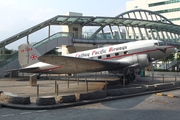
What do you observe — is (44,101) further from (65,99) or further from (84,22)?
(84,22)

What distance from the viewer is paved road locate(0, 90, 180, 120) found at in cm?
903

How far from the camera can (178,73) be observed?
40031 mm

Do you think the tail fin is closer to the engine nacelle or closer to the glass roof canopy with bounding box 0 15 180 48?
the glass roof canopy with bounding box 0 15 180 48

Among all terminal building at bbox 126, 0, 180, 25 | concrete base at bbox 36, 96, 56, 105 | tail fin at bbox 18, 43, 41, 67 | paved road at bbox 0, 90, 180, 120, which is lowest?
paved road at bbox 0, 90, 180, 120

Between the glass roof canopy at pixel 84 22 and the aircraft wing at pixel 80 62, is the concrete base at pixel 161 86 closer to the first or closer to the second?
the aircraft wing at pixel 80 62

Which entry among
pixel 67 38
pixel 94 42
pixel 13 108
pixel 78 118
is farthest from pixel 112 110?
pixel 94 42

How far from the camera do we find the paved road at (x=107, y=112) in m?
9.03

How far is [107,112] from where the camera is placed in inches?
393

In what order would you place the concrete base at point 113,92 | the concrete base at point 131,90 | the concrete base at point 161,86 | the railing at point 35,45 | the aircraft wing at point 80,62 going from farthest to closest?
1. the railing at point 35,45
2. the concrete base at point 161,86
3. the aircraft wing at point 80,62
4. the concrete base at point 131,90
5. the concrete base at point 113,92

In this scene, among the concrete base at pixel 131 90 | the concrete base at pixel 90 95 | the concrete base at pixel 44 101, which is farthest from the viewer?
the concrete base at pixel 131 90

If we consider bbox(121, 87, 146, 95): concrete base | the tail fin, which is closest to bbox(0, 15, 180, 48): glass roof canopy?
the tail fin

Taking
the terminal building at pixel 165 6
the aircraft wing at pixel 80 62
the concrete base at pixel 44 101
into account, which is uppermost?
the terminal building at pixel 165 6

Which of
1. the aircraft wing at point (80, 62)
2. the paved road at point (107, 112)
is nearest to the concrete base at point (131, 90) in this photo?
the paved road at point (107, 112)

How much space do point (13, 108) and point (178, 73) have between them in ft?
117
